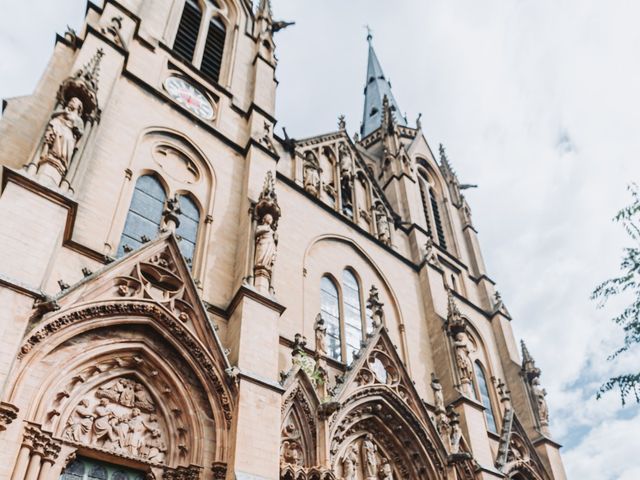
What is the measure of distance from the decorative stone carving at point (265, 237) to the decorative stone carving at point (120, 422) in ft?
10.4

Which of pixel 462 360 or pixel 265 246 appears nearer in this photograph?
pixel 265 246

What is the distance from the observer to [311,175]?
669 inches

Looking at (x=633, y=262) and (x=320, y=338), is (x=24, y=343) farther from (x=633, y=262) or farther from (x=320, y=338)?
(x=633, y=262)

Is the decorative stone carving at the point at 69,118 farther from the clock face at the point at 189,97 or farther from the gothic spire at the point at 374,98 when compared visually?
the gothic spire at the point at 374,98

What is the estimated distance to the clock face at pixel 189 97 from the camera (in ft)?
47.0

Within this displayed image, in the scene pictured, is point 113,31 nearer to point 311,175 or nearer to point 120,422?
point 311,175

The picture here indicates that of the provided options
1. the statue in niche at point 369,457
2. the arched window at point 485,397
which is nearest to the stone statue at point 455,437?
the statue in niche at point 369,457

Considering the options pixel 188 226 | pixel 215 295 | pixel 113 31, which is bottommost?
pixel 215 295

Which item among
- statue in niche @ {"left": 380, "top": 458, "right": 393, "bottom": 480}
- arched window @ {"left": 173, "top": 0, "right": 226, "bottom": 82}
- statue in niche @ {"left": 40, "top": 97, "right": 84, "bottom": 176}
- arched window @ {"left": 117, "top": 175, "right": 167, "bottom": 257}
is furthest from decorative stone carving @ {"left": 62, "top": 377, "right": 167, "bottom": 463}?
arched window @ {"left": 173, "top": 0, "right": 226, "bottom": 82}

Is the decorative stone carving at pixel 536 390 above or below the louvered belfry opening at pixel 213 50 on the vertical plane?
below

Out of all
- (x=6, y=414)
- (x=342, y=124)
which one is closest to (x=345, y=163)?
(x=342, y=124)

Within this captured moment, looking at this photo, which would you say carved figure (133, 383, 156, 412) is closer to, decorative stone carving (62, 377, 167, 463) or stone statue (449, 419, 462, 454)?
decorative stone carving (62, 377, 167, 463)

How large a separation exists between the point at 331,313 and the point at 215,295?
13.6 ft

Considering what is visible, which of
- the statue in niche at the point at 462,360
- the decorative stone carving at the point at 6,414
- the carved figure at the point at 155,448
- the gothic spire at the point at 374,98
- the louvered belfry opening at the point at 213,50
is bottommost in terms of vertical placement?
the decorative stone carving at the point at 6,414
